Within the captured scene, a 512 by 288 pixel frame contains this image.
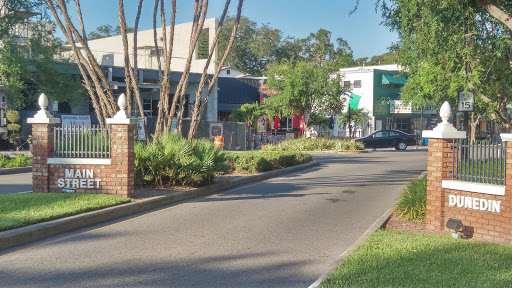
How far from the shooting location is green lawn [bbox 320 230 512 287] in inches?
247

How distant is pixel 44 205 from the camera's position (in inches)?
416

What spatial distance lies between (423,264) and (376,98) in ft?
150

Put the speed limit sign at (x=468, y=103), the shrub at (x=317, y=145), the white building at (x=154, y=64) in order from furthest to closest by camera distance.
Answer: the white building at (x=154, y=64)
the shrub at (x=317, y=145)
the speed limit sign at (x=468, y=103)

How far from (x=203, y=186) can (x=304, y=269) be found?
7.78 m

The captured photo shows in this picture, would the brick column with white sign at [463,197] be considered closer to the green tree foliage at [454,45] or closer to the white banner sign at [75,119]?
the green tree foliage at [454,45]

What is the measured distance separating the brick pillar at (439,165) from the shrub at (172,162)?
21.2ft

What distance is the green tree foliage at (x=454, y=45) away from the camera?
473 inches

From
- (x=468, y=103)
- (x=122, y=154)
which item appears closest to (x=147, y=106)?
(x=468, y=103)

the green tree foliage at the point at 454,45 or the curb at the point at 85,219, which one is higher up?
the green tree foliage at the point at 454,45

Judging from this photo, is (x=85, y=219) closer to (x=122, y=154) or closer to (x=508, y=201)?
(x=122, y=154)

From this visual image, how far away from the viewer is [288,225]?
408 inches

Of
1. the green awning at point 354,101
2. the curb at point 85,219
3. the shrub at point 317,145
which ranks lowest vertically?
the curb at point 85,219

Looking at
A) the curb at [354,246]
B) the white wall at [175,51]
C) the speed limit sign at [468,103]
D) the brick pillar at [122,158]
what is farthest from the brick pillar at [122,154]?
the white wall at [175,51]

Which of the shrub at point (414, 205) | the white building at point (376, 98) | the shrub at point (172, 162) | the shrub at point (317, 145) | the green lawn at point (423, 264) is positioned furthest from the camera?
the white building at point (376, 98)
